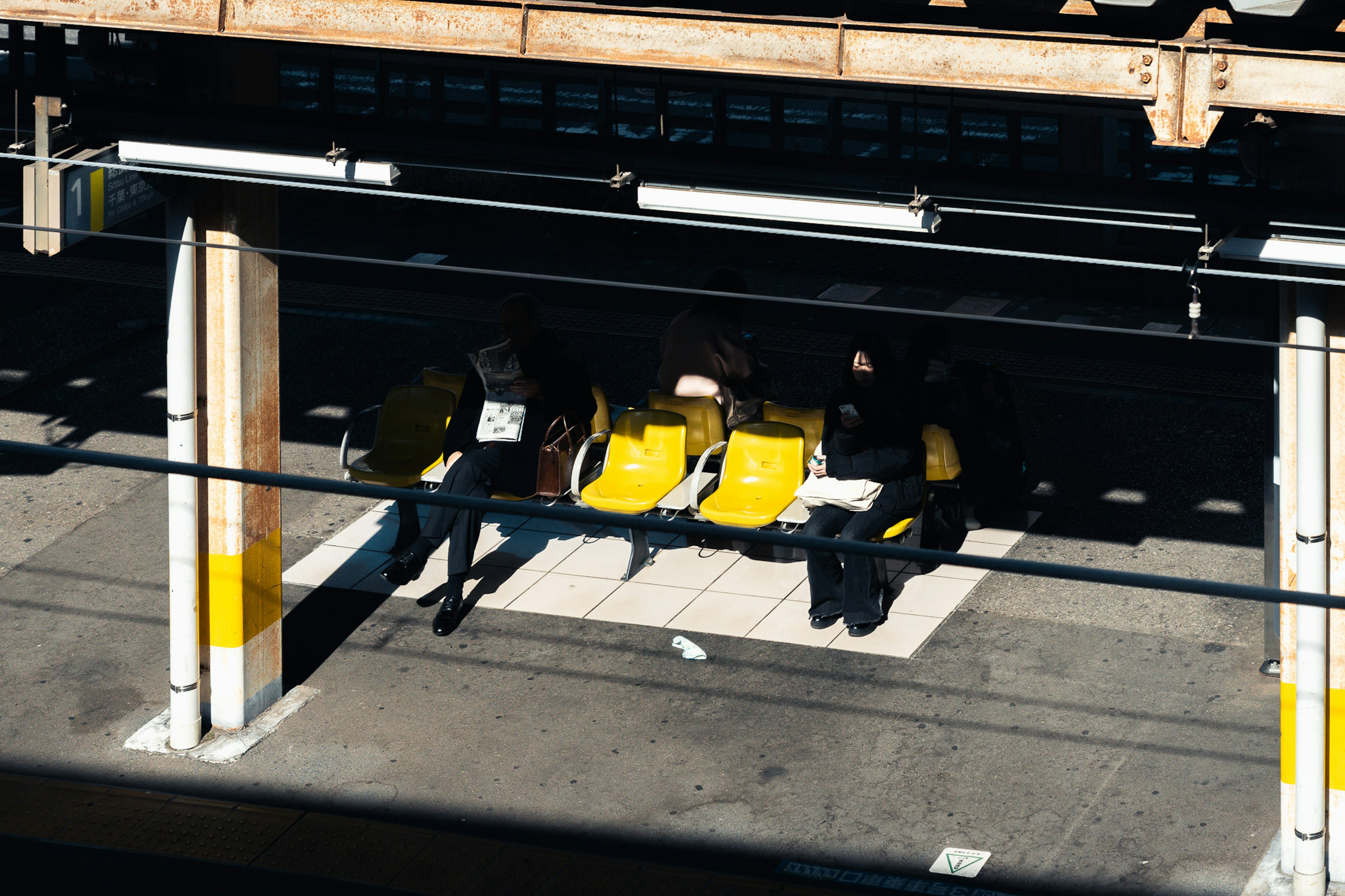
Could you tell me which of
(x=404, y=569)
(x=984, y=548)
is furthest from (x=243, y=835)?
(x=984, y=548)

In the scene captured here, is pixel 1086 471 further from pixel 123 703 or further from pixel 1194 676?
pixel 123 703

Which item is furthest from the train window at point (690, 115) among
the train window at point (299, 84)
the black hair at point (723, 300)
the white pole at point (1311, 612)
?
the white pole at point (1311, 612)

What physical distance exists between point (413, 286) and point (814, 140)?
5.57 m

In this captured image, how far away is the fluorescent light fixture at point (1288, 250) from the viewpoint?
4781mm

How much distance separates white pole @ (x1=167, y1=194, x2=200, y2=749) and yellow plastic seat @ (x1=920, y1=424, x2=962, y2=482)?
3.49 metres

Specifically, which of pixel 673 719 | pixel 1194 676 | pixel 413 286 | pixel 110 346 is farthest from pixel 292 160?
pixel 413 286

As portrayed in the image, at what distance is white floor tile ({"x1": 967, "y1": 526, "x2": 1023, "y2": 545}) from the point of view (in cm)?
872

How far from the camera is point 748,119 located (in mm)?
18422

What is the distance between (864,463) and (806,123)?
11366 mm

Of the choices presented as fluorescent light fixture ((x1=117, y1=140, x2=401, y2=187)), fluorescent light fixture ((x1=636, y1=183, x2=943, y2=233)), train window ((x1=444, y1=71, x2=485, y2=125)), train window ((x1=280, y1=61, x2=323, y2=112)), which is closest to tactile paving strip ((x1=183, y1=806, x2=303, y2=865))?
fluorescent light fixture ((x1=117, y1=140, x2=401, y2=187))

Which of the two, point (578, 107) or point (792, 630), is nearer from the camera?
point (792, 630)

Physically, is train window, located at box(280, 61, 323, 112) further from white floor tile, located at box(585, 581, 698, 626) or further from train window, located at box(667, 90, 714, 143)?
white floor tile, located at box(585, 581, 698, 626)

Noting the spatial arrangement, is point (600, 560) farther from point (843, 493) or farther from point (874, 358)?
point (874, 358)

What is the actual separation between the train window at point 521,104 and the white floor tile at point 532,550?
6584 mm
